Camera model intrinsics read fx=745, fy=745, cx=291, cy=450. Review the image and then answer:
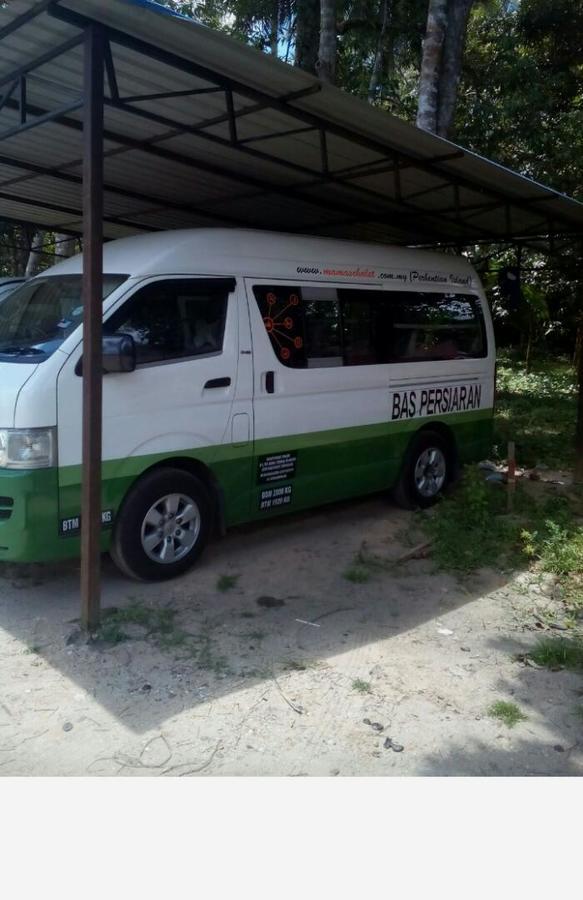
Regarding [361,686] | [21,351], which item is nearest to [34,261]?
[21,351]

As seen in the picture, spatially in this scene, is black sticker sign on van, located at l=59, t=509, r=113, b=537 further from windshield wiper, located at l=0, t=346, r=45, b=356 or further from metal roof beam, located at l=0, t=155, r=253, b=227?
metal roof beam, located at l=0, t=155, r=253, b=227

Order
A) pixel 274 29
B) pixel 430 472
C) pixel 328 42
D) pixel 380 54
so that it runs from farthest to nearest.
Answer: pixel 274 29 < pixel 380 54 < pixel 328 42 < pixel 430 472

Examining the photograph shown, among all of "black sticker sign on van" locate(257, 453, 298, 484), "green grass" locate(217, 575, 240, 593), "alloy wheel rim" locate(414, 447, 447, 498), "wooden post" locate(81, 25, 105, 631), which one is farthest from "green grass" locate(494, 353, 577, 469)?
"wooden post" locate(81, 25, 105, 631)

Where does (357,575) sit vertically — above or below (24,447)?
below

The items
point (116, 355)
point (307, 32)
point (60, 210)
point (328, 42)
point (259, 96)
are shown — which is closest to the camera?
point (116, 355)

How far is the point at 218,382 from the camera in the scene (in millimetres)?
5055

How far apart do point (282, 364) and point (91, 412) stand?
1.84 meters

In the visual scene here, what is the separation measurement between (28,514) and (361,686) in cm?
204

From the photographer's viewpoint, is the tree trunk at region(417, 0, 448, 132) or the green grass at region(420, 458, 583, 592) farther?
the tree trunk at region(417, 0, 448, 132)

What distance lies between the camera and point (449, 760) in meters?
3.20

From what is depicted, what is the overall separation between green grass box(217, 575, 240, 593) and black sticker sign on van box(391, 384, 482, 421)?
7.20ft

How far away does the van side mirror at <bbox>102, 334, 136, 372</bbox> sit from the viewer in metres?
4.34

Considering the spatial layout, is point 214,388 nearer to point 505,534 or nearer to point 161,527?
point 161,527

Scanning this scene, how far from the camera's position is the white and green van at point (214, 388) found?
4.28m
